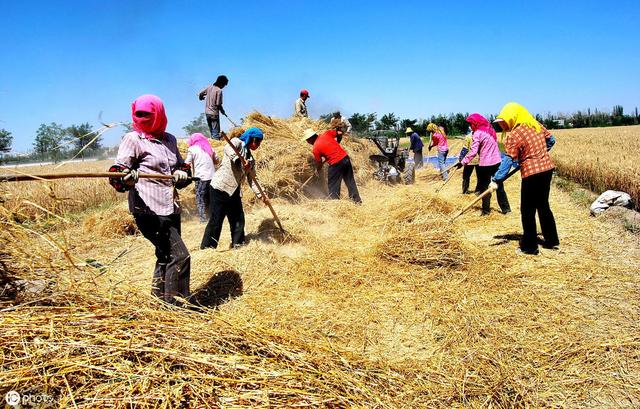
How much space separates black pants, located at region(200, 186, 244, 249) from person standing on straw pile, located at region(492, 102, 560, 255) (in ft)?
11.0

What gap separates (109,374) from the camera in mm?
1465

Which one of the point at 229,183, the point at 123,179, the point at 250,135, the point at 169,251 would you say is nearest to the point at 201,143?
the point at 250,135

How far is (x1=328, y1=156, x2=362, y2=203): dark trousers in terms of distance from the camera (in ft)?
24.3

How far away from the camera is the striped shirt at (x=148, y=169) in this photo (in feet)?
8.84

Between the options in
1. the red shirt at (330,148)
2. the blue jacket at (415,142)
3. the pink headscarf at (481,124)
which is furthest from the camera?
the blue jacket at (415,142)

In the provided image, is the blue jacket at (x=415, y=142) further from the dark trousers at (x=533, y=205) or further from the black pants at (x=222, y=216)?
the black pants at (x=222, y=216)

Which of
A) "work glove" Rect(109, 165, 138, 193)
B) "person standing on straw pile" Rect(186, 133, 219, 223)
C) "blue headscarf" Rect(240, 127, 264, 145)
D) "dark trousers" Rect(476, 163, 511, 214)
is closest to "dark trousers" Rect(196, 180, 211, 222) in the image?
"person standing on straw pile" Rect(186, 133, 219, 223)

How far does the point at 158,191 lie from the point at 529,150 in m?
3.97

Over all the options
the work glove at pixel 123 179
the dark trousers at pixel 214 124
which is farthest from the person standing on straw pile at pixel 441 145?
the work glove at pixel 123 179

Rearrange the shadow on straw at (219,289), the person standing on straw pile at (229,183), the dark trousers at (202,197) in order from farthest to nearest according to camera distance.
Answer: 1. the dark trousers at (202,197)
2. the person standing on straw pile at (229,183)
3. the shadow on straw at (219,289)

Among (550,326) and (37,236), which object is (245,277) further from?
(550,326)

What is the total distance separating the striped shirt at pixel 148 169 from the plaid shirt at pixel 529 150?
12.3ft

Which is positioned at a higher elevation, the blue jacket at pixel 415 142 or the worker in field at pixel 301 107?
the worker in field at pixel 301 107

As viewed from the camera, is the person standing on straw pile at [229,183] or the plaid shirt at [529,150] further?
the person standing on straw pile at [229,183]
